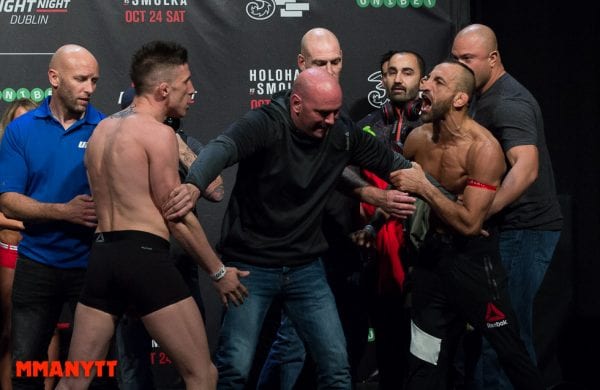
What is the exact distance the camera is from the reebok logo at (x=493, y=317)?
4.45 metres

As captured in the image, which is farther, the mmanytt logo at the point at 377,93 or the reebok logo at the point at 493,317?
the mmanytt logo at the point at 377,93

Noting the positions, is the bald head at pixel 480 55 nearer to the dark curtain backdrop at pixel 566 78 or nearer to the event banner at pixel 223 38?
the event banner at pixel 223 38

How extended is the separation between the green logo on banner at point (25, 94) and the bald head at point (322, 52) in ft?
5.32

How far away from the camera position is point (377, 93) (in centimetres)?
602

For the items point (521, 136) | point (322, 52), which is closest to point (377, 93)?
point (322, 52)

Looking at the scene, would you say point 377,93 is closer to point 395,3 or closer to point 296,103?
point 395,3

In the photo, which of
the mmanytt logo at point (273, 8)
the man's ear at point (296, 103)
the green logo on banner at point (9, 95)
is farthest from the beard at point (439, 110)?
the green logo on banner at point (9, 95)

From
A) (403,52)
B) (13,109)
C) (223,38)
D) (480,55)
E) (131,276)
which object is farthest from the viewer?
(223,38)

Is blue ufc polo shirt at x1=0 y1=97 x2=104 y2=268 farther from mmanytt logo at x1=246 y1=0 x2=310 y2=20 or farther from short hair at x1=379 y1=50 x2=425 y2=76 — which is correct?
short hair at x1=379 y1=50 x2=425 y2=76

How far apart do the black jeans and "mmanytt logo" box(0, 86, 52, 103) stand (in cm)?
156

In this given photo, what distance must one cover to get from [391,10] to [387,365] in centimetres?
219

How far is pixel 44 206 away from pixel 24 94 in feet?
5.35

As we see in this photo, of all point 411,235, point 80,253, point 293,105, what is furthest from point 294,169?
point 80,253

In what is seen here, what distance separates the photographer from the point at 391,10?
603cm
